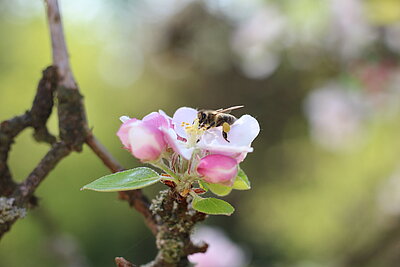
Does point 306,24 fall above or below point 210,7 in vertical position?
below

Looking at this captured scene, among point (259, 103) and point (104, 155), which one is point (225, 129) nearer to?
point (104, 155)

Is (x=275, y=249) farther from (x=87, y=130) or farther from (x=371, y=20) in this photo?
(x=87, y=130)

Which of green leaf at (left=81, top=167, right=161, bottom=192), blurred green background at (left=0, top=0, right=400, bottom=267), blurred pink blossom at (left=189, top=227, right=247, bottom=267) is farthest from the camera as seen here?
blurred green background at (left=0, top=0, right=400, bottom=267)

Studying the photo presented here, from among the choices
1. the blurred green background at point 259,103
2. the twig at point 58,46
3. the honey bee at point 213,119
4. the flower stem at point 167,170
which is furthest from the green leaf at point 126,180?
the blurred green background at point 259,103

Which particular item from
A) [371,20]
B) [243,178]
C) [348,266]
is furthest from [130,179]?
[371,20]

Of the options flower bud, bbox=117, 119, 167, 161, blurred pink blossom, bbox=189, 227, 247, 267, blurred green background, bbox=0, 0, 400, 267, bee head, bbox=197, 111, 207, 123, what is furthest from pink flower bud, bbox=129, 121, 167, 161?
blurred green background, bbox=0, 0, 400, 267

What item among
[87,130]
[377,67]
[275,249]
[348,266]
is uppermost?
[275,249]

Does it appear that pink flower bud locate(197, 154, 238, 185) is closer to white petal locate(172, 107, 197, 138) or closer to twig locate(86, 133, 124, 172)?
white petal locate(172, 107, 197, 138)
